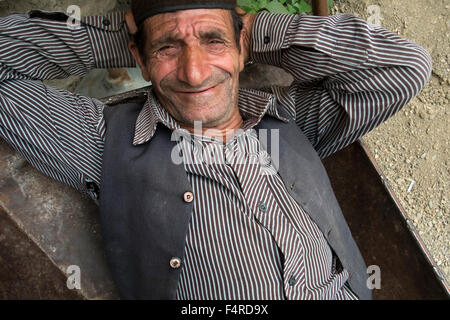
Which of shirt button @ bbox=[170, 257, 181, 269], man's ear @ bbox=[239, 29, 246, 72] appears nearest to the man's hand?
man's ear @ bbox=[239, 29, 246, 72]

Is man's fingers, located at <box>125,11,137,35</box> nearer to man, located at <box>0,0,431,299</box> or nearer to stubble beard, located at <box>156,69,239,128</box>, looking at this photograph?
man, located at <box>0,0,431,299</box>

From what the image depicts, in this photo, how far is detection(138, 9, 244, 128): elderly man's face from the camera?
5.48 ft

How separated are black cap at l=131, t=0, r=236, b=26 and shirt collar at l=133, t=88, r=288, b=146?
32cm

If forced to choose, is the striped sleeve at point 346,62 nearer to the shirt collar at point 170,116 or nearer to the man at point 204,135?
the man at point 204,135

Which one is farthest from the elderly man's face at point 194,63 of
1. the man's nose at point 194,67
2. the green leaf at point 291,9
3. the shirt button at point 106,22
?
the green leaf at point 291,9

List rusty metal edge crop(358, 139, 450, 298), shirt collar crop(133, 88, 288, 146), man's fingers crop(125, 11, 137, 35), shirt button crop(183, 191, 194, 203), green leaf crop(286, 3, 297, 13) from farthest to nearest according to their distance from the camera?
1. green leaf crop(286, 3, 297, 13)
2. rusty metal edge crop(358, 139, 450, 298)
3. man's fingers crop(125, 11, 137, 35)
4. shirt collar crop(133, 88, 288, 146)
5. shirt button crop(183, 191, 194, 203)

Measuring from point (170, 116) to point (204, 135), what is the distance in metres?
0.16

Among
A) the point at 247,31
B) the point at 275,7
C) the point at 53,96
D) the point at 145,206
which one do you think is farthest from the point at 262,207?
the point at 275,7

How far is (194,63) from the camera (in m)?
1.67

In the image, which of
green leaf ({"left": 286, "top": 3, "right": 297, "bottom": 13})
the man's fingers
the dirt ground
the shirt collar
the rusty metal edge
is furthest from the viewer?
the dirt ground

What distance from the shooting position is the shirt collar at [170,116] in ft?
5.65
